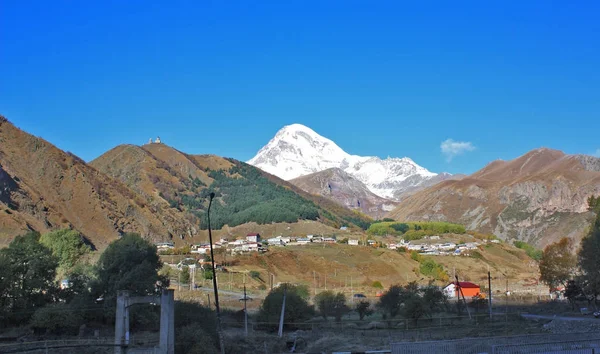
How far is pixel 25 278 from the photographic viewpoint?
64375 mm

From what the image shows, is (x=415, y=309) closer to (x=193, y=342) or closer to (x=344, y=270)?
(x=193, y=342)

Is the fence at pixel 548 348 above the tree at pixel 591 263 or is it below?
below

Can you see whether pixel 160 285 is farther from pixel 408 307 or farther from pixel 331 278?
pixel 331 278

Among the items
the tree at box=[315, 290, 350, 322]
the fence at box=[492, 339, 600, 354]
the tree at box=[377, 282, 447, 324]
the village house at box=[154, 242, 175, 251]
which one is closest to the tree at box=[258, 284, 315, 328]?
the tree at box=[315, 290, 350, 322]

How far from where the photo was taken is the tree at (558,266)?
89.7 m

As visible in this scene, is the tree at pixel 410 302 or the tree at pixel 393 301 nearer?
the tree at pixel 410 302

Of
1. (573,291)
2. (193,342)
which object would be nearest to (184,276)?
(193,342)

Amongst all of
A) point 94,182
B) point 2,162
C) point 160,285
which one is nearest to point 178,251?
point 94,182

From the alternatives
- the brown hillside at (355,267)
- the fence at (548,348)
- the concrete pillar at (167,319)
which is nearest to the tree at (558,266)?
the brown hillside at (355,267)

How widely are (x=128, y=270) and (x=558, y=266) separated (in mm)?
62441

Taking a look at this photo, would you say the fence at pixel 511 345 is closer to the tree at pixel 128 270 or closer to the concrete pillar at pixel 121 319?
the concrete pillar at pixel 121 319

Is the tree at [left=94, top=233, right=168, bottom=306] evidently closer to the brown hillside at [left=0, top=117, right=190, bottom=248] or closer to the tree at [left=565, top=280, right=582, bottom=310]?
the brown hillside at [left=0, top=117, right=190, bottom=248]

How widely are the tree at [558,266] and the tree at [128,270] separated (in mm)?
57134

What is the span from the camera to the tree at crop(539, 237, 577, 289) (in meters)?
89.7
